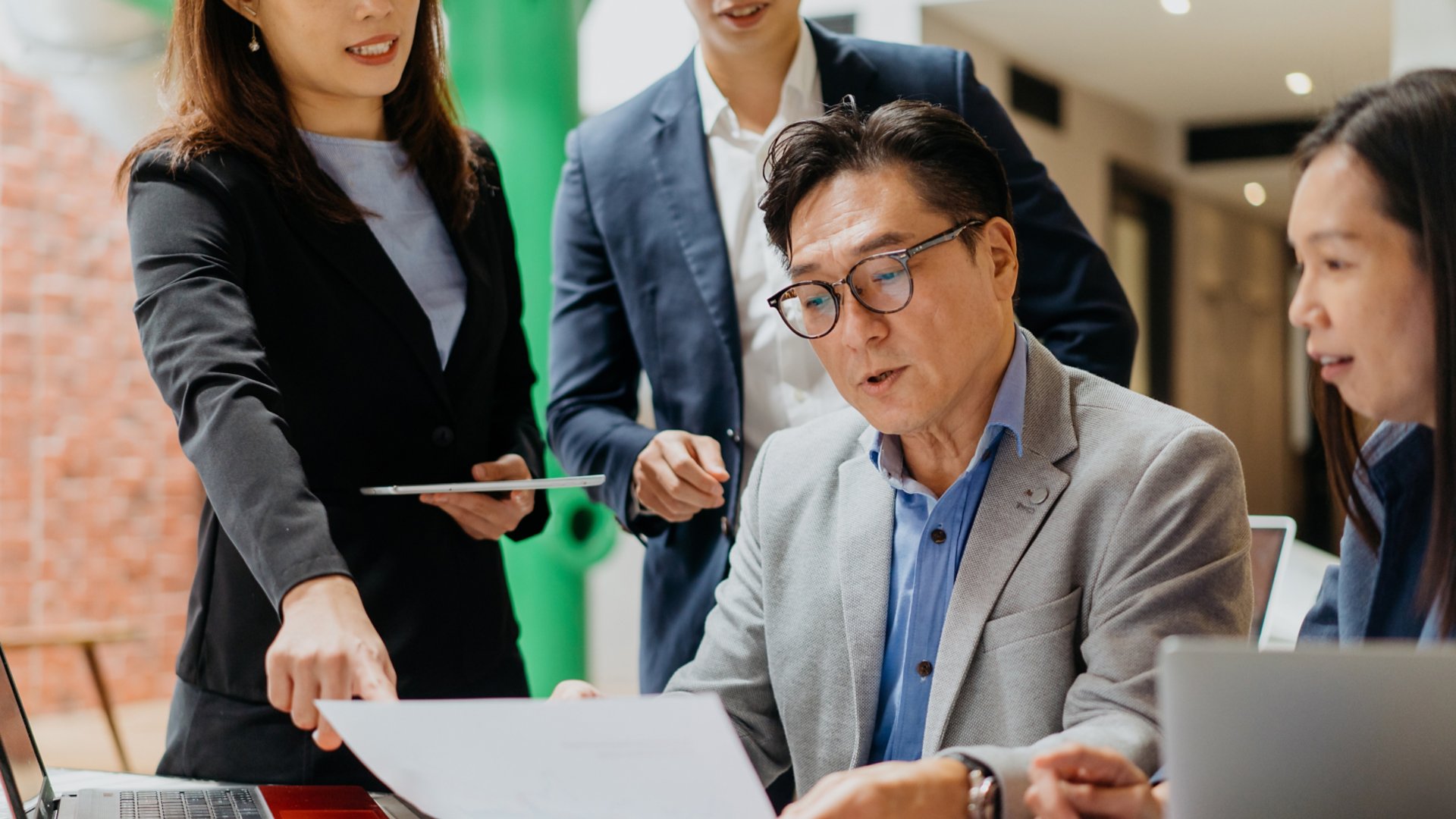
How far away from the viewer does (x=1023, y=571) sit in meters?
1.39

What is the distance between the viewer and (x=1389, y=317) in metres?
1.10

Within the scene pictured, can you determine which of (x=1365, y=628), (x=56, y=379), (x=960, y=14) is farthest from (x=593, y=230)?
(x=56, y=379)

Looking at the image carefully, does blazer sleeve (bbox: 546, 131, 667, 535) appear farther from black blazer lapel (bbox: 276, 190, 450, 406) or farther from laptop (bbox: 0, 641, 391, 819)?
laptop (bbox: 0, 641, 391, 819)

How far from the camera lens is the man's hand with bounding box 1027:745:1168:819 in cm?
102

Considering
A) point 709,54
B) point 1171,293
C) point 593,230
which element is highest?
point 709,54

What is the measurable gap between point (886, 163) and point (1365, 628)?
0.66 m

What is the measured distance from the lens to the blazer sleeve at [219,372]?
129cm

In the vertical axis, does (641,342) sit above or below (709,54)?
below

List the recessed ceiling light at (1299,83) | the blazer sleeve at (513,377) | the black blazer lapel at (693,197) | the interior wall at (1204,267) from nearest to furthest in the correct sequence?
1. the blazer sleeve at (513,377)
2. the black blazer lapel at (693,197)
3. the recessed ceiling light at (1299,83)
4. the interior wall at (1204,267)

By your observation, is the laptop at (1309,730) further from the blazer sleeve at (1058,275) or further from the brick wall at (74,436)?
the brick wall at (74,436)

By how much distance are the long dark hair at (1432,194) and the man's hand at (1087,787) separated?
0.94 feet

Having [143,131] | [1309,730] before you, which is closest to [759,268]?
[1309,730]

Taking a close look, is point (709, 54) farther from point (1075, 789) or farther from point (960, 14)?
point (960, 14)

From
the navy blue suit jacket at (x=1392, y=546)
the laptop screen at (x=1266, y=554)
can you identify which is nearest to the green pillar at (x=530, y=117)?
the laptop screen at (x=1266, y=554)
